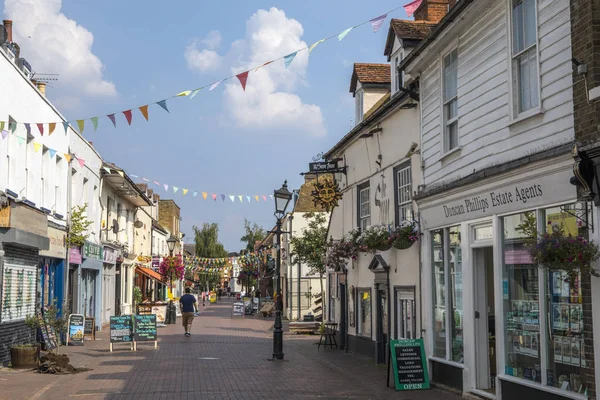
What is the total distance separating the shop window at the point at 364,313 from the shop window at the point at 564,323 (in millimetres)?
10176

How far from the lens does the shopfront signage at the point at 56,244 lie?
21672 mm

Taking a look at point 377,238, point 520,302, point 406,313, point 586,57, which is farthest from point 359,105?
point 586,57

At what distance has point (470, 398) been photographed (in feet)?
40.9

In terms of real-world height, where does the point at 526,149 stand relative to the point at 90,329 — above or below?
above

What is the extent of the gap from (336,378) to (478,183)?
5.95m

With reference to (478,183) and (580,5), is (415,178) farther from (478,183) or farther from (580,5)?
(580,5)

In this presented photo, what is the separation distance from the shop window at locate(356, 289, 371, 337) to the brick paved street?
0.80 m

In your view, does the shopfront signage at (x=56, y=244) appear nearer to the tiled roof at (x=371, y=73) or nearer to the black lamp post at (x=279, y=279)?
the black lamp post at (x=279, y=279)

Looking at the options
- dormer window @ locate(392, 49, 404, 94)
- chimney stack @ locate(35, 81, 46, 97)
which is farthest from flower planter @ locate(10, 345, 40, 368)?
chimney stack @ locate(35, 81, 46, 97)

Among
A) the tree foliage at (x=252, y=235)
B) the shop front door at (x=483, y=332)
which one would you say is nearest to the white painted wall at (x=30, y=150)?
the shop front door at (x=483, y=332)

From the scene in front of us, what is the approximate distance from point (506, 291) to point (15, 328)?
1213cm

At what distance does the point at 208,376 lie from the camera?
1602 cm

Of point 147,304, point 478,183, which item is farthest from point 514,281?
point 147,304

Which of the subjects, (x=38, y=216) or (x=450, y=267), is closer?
(x=450, y=267)
